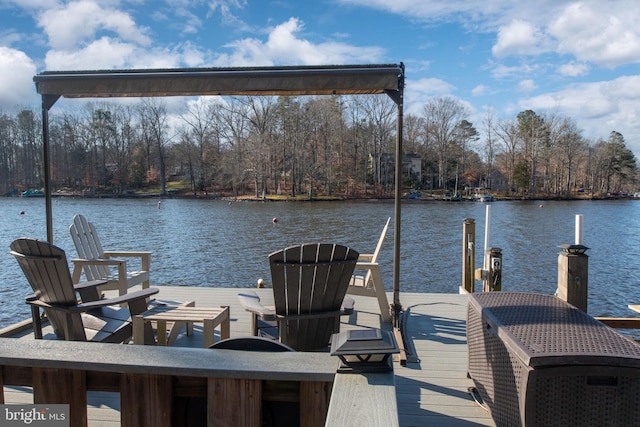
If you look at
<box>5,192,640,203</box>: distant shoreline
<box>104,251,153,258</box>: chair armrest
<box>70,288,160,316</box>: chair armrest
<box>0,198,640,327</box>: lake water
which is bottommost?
<box>0,198,640,327</box>: lake water

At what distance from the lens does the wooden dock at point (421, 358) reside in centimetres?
240

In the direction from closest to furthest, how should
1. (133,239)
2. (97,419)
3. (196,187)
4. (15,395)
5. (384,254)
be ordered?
1. (97,419)
2. (15,395)
3. (384,254)
4. (133,239)
5. (196,187)

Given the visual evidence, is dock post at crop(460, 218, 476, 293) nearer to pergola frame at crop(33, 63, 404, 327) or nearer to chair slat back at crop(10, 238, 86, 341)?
pergola frame at crop(33, 63, 404, 327)

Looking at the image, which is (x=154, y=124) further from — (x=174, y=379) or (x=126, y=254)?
(x=174, y=379)

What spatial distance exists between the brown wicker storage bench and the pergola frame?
184 centimetres

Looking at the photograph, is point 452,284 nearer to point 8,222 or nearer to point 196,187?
point 8,222

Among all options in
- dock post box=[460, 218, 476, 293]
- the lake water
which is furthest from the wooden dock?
the lake water

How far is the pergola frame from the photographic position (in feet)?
11.3

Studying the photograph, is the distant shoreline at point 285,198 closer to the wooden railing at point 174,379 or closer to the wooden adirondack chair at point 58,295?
the wooden adirondack chair at point 58,295

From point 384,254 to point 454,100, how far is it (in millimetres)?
41777

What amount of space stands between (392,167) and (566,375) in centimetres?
4828

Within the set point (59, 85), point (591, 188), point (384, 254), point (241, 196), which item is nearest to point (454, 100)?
point (591, 188)

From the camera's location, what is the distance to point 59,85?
3.66 meters

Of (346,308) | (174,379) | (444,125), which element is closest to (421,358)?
(346,308)
